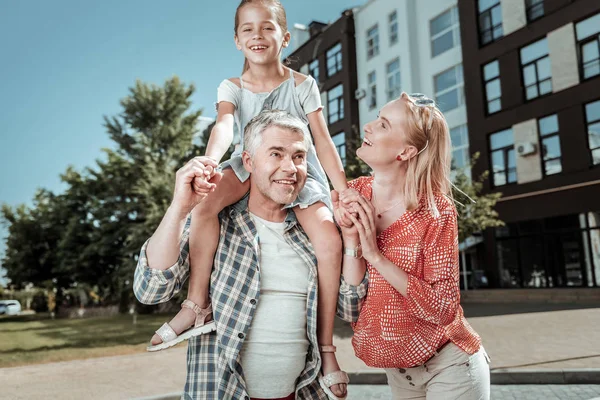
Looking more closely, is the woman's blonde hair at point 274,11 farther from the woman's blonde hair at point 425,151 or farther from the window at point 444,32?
the window at point 444,32

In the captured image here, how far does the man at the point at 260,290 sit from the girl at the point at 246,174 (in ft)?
0.20

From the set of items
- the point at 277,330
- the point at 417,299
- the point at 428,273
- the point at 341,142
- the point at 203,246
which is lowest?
the point at 277,330

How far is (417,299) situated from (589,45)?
69.7 feet

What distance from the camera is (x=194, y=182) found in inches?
82.6

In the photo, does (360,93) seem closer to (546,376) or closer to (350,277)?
(546,376)

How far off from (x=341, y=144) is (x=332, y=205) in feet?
99.8

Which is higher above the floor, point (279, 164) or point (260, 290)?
point (279, 164)

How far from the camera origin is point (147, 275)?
7.30 feet

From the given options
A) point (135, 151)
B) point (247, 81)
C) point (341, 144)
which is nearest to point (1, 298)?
point (135, 151)

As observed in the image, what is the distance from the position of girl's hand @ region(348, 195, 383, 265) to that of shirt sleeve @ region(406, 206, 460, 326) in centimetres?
18

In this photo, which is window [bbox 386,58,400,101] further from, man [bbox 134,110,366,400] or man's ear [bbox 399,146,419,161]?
man [bbox 134,110,366,400]

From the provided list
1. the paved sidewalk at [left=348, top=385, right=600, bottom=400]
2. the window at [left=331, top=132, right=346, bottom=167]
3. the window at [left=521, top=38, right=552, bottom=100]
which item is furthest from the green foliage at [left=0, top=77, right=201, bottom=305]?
the paved sidewalk at [left=348, top=385, right=600, bottom=400]

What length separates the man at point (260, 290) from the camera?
7.53 ft

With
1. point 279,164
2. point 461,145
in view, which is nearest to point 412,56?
point 461,145
